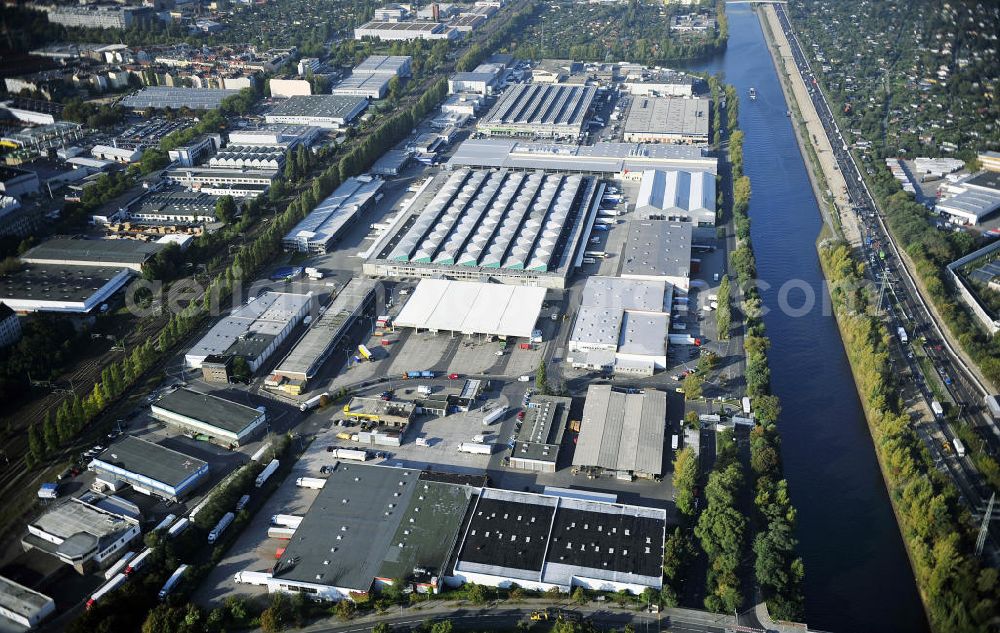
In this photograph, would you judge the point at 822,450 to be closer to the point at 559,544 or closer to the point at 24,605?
the point at 559,544

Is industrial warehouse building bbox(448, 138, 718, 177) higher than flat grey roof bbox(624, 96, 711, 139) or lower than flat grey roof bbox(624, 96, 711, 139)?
lower

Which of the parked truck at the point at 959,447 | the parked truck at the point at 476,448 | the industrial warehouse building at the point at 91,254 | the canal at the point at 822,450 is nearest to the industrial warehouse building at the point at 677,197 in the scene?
the canal at the point at 822,450

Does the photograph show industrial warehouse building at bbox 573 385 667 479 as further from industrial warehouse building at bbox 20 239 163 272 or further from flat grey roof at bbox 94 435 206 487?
industrial warehouse building at bbox 20 239 163 272

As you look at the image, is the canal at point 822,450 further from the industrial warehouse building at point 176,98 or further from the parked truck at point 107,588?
the industrial warehouse building at point 176,98

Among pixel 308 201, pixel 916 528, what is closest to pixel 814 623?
pixel 916 528

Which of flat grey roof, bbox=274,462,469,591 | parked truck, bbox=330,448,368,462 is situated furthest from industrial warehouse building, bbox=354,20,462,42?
flat grey roof, bbox=274,462,469,591
